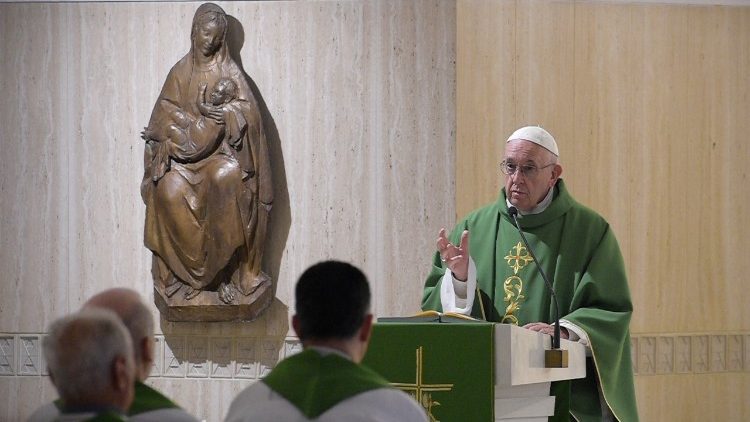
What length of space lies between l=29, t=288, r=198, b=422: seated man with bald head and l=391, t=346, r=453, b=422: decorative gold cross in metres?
1.25

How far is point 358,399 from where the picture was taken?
2650 millimetres

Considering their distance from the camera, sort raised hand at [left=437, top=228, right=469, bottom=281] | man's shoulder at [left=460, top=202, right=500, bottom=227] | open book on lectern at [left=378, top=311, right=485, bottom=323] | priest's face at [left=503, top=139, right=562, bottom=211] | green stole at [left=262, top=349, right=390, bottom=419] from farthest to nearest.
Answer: man's shoulder at [left=460, top=202, right=500, bottom=227] < priest's face at [left=503, top=139, right=562, bottom=211] < raised hand at [left=437, top=228, right=469, bottom=281] < open book on lectern at [left=378, top=311, right=485, bottom=323] < green stole at [left=262, top=349, right=390, bottom=419]

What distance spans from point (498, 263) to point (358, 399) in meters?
3.22

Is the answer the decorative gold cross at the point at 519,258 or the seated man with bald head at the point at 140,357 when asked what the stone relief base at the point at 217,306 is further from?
the seated man with bald head at the point at 140,357

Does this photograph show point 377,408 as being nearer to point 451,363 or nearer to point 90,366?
point 90,366

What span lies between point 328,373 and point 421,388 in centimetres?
140

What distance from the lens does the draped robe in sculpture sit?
7.89 meters

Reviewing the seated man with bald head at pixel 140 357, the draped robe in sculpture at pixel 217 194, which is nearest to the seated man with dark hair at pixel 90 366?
the seated man with bald head at pixel 140 357

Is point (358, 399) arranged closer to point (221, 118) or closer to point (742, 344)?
point (221, 118)

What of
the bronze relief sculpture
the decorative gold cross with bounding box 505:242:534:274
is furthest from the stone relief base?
the decorative gold cross with bounding box 505:242:534:274

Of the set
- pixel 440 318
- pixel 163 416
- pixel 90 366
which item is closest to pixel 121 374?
pixel 90 366

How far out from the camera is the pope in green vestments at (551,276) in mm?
5254

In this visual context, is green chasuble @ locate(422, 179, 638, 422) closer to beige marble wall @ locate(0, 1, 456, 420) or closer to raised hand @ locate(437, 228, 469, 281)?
raised hand @ locate(437, 228, 469, 281)

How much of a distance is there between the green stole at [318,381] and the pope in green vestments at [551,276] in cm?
245
